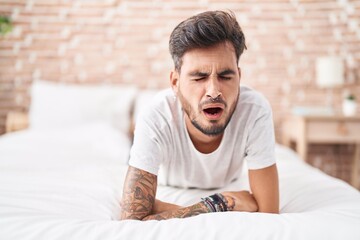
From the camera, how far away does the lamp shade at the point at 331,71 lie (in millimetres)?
2850

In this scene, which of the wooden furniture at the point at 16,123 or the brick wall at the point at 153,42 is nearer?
the wooden furniture at the point at 16,123

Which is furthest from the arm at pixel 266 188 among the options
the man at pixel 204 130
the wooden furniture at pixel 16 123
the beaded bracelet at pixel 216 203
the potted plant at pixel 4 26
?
the potted plant at pixel 4 26

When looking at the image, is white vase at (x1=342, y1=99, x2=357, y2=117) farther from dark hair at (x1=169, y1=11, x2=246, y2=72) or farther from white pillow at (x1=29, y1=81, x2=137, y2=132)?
dark hair at (x1=169, y1=11, x2=246, y2=72)

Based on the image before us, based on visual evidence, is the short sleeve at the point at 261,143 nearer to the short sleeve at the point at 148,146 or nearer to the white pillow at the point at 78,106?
the short sleeve at the point at 148,146

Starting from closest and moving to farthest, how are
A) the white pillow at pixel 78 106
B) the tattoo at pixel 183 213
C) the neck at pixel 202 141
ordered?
the tattoo at pixel 183 213 < the neck at pixel 202 141 < the white pillow at pixel 78 106

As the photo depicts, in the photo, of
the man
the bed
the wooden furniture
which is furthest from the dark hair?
the wooden furniture

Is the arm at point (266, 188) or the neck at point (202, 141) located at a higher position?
the neck at point (202, 141)

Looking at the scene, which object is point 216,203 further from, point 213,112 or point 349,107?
point 349,107

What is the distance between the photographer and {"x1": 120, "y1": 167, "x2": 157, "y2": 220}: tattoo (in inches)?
43.0

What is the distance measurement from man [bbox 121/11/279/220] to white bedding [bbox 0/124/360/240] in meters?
0.12

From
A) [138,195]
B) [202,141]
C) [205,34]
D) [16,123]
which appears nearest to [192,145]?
[202,141]

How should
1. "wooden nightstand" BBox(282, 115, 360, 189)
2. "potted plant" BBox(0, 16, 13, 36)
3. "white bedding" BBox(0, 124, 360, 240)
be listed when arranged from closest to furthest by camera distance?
"white bedding" BBox(0, 124, 360, 240), "wooden nightstand" BBox(282, 115, 360, 189), "potted plant" BBox(0, 16, 13, 36)

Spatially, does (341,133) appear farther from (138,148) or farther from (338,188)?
(138,148)

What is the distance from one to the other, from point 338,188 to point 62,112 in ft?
6.79
